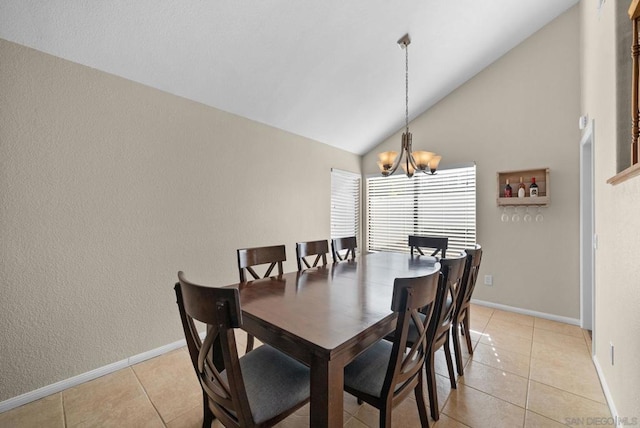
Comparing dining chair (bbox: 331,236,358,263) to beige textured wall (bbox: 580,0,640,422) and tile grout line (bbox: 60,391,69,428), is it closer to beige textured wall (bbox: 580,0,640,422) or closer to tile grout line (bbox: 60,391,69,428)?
beige textured wall (bbox: 580,0,640,422)

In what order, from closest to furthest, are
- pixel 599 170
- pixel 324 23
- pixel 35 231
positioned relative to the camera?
pixel 35 231
pixel 599 170
pixel 324 23

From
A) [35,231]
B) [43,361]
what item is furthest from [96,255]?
[43,361]

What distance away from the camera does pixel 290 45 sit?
2.43 metres

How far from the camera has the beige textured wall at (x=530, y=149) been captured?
3078 mm

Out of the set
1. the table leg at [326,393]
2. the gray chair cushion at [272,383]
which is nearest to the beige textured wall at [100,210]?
the gray chair cushion at [272,383]

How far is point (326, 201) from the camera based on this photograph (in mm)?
4152

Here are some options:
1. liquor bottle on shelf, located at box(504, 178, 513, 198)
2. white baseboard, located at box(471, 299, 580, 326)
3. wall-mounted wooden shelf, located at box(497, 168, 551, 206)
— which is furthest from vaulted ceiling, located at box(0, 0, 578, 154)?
white baseboard, located at box(471, 299, 580, 326)

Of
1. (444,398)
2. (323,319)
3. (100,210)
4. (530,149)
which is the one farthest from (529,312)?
(100,210)

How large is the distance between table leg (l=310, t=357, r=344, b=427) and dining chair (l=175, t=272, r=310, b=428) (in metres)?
0.22

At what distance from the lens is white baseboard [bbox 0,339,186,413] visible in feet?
5.80

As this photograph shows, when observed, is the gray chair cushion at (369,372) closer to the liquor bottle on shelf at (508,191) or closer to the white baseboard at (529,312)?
the white baseboard at (529,312)

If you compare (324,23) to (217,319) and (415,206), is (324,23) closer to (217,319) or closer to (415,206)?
(217,319)

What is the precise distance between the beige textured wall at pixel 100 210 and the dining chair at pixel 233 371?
1.35 m

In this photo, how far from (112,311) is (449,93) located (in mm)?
4681
